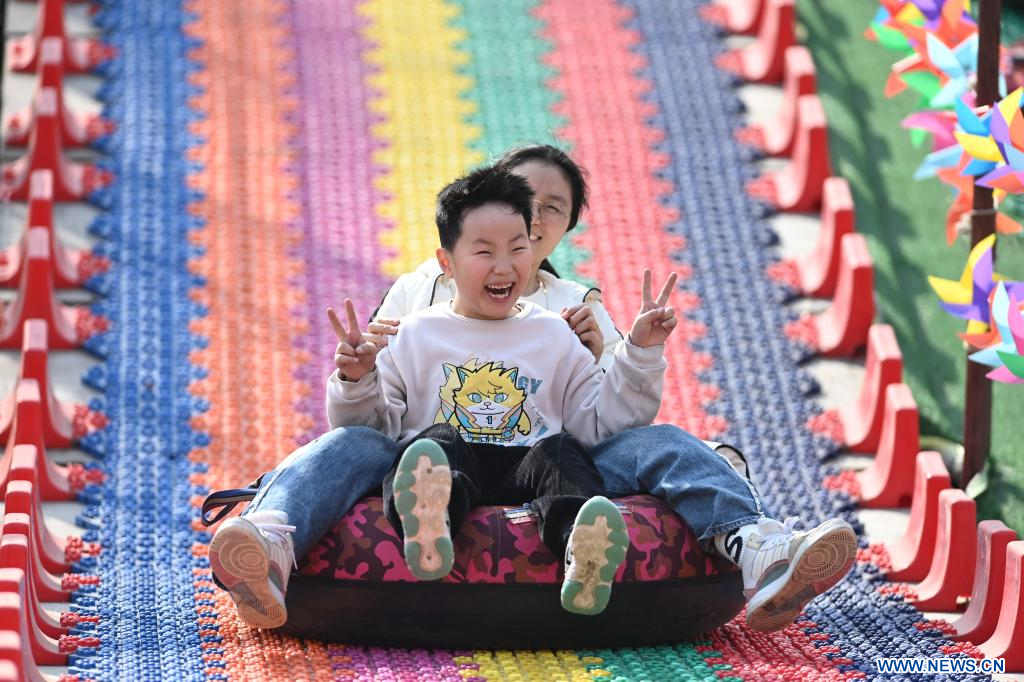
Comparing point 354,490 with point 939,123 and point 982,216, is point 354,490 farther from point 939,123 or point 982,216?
point 939,123

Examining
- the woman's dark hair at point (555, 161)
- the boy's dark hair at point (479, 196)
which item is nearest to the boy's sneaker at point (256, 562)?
the boy's dark hair at point (479, 196)

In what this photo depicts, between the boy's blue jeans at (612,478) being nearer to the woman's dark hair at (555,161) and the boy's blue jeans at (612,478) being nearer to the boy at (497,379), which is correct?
the boy at (497,379)

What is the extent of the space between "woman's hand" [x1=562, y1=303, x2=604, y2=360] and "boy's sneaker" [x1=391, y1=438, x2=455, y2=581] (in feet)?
1.75

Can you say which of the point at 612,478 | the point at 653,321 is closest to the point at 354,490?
the point at 612,478

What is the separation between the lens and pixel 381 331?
2.82 metres

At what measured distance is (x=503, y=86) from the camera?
4.62 metres

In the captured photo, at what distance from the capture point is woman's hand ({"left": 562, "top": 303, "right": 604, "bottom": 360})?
2938 millimetres

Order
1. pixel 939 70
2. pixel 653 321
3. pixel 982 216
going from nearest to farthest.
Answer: pixel 653 321 < pixel 982 216 < pixel 939 70

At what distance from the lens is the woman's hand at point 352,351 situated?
8.82 ft

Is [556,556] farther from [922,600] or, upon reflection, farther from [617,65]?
[617,65]

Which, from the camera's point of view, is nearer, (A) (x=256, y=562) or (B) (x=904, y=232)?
(A) (x=256, y=562)

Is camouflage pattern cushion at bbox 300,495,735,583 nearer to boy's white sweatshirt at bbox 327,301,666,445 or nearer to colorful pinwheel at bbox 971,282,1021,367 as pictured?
boy's white sweatshirt at bbox 327,301,666,445

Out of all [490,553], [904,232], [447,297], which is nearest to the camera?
[490,553]

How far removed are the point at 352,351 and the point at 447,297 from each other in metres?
0.40
